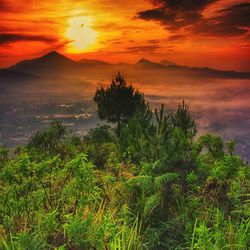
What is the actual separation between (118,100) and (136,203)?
1958 inches

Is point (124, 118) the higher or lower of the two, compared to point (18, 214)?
lower

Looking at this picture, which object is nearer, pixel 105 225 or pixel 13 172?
pixel 105 225

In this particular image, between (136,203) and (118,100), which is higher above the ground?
(136,203)

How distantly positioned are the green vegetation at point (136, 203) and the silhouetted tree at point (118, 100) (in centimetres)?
4568

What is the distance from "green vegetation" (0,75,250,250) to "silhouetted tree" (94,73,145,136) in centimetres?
4568

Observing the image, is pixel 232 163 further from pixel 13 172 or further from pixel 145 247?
pixel 13 172

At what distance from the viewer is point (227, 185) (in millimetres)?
12117

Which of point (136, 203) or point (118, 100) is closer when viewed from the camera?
point (136, 203)

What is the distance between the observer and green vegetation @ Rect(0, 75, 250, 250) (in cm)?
909

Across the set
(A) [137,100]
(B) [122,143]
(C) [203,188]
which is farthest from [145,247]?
A: (A) [137,100]

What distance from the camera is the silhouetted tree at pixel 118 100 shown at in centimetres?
6131

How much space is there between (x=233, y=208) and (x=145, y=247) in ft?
9.96

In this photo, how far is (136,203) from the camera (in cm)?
1202

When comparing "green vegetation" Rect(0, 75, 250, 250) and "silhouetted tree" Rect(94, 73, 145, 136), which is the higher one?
"green vegetation" Rect(0, 75, 250, 250)
